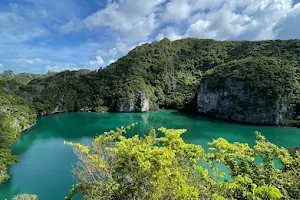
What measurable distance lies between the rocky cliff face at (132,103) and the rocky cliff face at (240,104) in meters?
18.6

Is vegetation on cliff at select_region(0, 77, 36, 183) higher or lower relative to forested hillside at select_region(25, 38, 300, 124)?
lower

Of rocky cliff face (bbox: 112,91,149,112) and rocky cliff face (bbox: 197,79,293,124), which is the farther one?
rocky cliff face (bbox: 112,91,149,112)

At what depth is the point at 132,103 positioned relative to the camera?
273 ft

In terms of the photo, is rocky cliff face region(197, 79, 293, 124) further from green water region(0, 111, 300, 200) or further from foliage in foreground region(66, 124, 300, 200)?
foliage in foreground region(66, 124, 300, 200)

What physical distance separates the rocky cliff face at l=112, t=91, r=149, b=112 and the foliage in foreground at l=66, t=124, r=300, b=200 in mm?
73560

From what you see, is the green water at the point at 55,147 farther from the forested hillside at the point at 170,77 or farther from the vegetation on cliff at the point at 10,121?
the forested hillside at the point at 170,77

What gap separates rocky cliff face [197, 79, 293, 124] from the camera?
62969 millimetres

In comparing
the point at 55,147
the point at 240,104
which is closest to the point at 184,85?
the point at 240,104

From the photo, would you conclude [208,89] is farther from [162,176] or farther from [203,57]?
[162,176]

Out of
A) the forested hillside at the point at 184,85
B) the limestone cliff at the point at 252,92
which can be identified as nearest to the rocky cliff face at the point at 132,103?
the forested hillside at the point at 184,85

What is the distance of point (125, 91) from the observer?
8419 cm

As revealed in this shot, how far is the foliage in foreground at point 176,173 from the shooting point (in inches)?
264

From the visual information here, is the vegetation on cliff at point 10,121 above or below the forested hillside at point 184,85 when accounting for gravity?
below

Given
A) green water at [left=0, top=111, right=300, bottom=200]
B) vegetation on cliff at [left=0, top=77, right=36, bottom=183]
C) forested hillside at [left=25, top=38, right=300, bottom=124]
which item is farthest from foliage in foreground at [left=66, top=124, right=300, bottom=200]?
forested hillside at [left=25, top=38, right=300, bottom=124]
